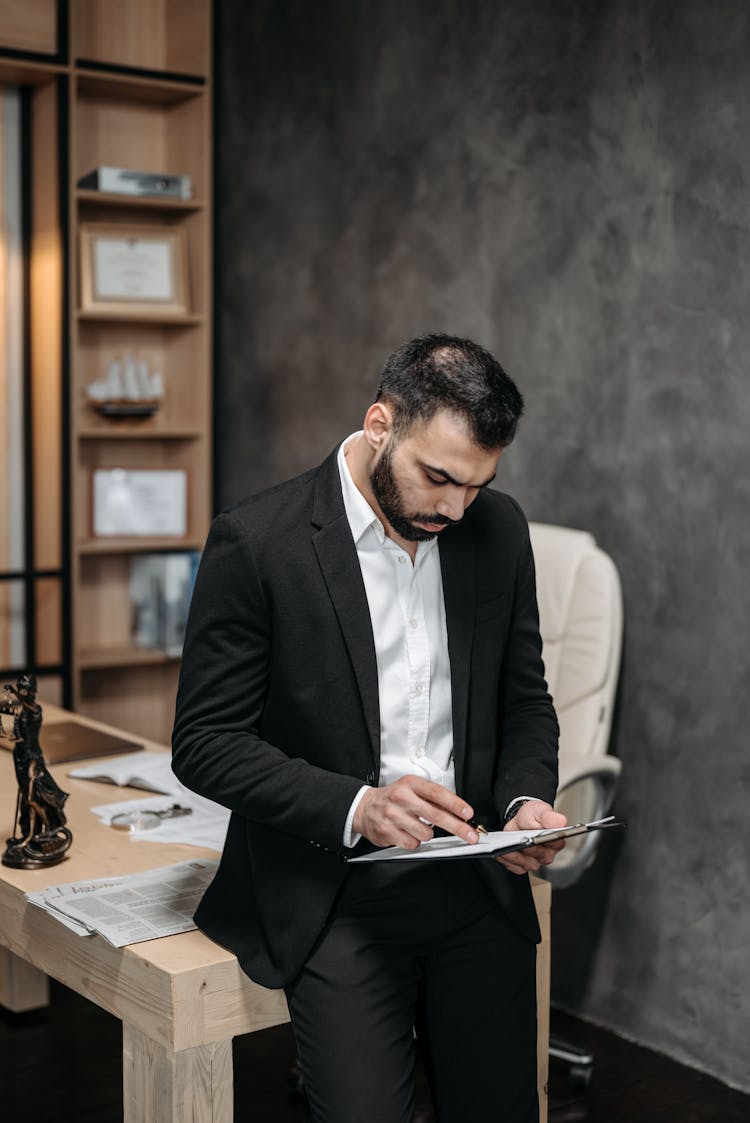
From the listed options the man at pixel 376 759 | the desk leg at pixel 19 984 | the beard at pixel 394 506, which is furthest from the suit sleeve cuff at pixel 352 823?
the desk leg at pixel 19 984

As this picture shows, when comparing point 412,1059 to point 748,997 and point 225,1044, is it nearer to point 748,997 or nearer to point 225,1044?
point 225,1044

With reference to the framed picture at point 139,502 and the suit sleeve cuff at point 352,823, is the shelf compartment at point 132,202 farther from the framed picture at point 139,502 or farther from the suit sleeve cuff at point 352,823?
the suit sleeve cuff at point 352,823

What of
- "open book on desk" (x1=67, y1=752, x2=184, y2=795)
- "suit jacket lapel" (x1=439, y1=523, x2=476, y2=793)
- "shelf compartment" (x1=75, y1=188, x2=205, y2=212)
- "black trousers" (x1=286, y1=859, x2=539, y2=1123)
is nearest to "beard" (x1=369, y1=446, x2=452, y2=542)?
"suit jacket lapel" (x1=439, y1=523, x2=476, y2=793)

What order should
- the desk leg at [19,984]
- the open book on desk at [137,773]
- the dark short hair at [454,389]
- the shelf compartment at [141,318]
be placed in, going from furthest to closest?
the shelf compartment at [141,318] → the desk leg at [19,984] → the open book on desk at [137,773] → the dark short hair at [454,389]

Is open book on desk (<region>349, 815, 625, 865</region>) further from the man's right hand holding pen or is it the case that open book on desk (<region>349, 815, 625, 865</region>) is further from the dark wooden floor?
the dark wooden floor

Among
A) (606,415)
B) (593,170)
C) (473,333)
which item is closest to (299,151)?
(473,333)

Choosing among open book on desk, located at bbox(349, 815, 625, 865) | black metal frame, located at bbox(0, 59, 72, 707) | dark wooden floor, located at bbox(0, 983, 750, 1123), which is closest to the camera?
open book on desk, located at bbox(349, 815, 625, 865)

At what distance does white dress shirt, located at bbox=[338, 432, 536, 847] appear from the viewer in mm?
1881

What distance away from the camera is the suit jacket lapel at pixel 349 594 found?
1.82 meters

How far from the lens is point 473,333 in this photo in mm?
3500

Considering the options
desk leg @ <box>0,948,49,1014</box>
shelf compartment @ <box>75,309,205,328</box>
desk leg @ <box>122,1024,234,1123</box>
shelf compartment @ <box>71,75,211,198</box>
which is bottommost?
desk leg @ <box>0,948,49,1014</box>

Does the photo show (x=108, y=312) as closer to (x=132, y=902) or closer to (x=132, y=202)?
(x=132, y=202)

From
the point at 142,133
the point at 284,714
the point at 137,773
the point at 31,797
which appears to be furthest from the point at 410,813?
the point at 142,133

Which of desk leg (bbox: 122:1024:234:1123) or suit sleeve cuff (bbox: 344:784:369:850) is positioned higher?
suit sleeve cuff (bbox: 344:784:369:850)
